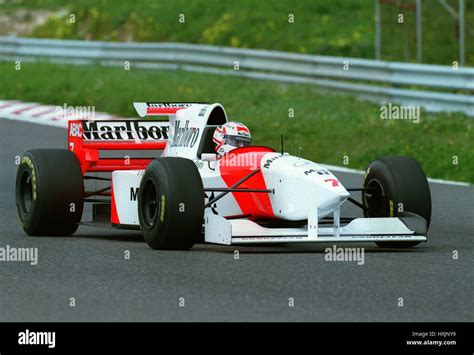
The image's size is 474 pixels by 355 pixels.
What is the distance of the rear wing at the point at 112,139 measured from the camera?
1333 centimetres

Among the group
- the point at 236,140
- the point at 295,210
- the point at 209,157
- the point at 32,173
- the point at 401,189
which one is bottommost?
the point at 295,210

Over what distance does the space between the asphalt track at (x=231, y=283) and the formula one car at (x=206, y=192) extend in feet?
0.60

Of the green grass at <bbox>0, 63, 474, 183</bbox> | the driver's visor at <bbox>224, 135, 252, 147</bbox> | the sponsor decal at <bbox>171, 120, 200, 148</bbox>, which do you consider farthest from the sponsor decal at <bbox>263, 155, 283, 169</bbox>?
the green grass at <bbox>0, 63, 474, 183</bbox>

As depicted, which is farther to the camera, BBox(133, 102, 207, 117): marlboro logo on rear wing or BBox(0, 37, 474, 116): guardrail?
BBox(0, 37, 474, 116): guardrail

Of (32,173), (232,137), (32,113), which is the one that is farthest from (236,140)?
(32,113)

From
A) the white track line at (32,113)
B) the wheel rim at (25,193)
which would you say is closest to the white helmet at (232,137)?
the wheel rim at (25,193)

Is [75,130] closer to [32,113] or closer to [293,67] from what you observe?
[32,113]

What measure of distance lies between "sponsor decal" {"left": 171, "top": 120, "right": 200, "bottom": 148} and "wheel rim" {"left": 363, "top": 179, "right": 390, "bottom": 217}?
151 centimetres

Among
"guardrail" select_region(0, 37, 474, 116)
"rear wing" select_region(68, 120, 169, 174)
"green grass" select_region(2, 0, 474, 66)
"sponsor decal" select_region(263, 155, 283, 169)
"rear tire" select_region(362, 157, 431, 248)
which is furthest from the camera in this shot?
"green grass" select_region(2, 0, 474, 66)

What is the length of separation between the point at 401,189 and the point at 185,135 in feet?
6.55

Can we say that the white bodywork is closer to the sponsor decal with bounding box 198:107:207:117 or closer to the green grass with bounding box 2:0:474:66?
the sponsor decal with bounding box 198:107:207:117

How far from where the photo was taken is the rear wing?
13.3m

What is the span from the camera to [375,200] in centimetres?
1223

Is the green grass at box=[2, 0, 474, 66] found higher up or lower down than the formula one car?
higher up
